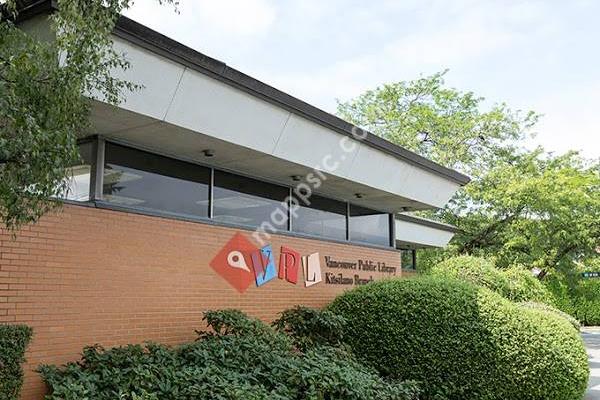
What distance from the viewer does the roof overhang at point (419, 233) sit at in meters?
18.2

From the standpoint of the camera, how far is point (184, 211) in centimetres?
880

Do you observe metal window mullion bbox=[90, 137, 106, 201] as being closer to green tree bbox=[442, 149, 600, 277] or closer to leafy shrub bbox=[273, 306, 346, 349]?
leafy shrub bbox=[273, 306, 346, 349]

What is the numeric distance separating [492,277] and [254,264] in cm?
872

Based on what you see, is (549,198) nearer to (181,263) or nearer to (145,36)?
(181,263)

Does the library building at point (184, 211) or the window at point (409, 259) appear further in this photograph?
the window at point (409, 259)

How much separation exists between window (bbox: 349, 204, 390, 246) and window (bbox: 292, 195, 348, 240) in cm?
36

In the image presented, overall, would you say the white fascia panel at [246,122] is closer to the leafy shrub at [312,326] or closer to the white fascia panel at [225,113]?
the white fascia panel at [225,113]

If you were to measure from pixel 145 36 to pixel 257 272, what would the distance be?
459 cm

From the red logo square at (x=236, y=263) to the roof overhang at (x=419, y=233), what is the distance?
8596 mm

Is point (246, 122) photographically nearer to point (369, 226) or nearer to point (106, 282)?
point (106, 282)

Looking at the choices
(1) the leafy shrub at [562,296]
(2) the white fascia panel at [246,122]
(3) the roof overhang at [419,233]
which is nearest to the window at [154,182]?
(2) the white fascia panel at [246,122]

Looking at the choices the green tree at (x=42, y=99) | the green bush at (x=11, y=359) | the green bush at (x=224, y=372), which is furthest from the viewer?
the green bush at (x=224, y=372)

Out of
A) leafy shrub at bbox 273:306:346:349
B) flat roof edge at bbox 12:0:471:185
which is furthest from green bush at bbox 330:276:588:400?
flat roof edge at bbox 12:0:471:185

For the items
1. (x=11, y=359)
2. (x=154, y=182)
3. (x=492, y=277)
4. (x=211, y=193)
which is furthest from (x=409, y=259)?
(x=11, y=359)
